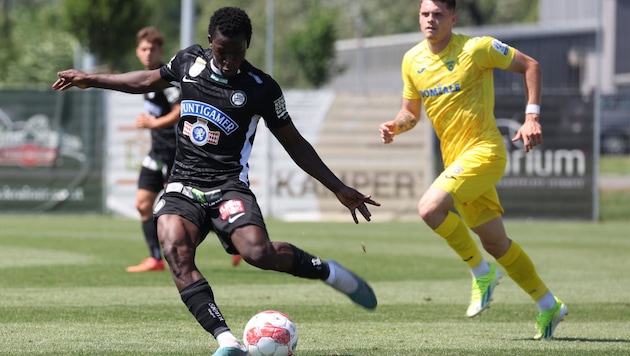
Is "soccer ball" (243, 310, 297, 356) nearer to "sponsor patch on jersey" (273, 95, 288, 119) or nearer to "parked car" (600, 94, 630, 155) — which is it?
"sponsor patch on jersey" (273, 95, 288, 119)

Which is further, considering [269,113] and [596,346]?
[596,346]

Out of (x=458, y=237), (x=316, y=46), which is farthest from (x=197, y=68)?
(x=316, y=46)

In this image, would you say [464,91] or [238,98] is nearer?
[238,98]

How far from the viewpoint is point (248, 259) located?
6.19m

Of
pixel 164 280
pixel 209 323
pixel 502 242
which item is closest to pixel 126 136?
pixel 164 280

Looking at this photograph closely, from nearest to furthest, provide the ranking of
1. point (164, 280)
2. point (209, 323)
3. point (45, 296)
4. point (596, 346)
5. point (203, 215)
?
point (209, 323), point (203, 215), point (596, 346), point (45, 296), point (164, 280)

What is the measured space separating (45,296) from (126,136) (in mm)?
12651

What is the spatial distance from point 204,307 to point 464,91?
301 cm

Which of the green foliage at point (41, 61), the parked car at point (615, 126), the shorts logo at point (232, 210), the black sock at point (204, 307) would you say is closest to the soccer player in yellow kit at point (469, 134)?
the shorts logo at point (232, 210)

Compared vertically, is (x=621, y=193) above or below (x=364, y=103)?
below

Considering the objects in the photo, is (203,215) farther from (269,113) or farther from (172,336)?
(172,336)

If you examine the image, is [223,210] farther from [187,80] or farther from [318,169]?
[187,80]

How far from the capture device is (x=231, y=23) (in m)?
6.12

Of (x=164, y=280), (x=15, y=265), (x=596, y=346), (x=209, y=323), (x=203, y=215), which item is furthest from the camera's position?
(x=15, y=265)
